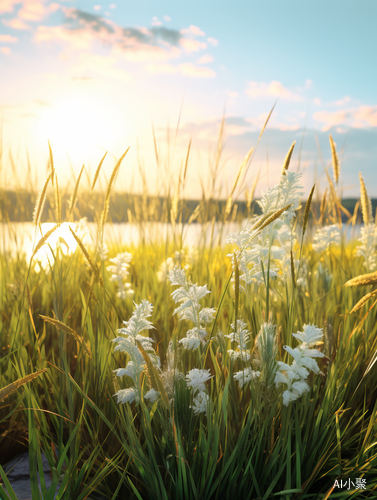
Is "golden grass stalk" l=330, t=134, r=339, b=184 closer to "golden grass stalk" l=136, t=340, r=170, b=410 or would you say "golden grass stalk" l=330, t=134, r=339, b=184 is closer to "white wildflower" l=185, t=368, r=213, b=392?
"white wildflower" l=185, t=368, r=213, b=392

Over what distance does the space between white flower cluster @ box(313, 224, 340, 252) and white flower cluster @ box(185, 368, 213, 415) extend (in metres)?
1.40

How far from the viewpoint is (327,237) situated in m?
2.16

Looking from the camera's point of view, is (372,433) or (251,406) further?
(372,433)

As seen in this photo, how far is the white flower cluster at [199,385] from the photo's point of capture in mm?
864

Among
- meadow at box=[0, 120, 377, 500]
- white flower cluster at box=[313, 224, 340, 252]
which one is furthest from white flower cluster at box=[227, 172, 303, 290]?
white flower cluster at box=[313, 224, 340, 252]

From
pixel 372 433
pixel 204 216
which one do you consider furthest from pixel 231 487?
pixel 204 216

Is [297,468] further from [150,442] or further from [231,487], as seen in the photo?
[150,442]

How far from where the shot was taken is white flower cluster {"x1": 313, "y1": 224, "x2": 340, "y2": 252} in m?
2.06

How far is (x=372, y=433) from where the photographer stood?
3.48 feet

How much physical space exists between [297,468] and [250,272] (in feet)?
1.65

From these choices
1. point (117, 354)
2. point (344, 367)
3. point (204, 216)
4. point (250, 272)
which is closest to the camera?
point (250, 272)

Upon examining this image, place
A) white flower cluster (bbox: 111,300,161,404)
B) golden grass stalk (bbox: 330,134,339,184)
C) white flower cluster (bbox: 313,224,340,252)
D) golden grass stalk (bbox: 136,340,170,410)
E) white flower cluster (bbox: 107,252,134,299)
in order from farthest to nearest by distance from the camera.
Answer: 1. white flower cluster (bbox: 313,224,340,252)
2. white flower cluster (bbox: 107,252,134,299)
3. golden grass stalk (bbox: 330,134,339,184)
4. white flower cluster (bbox: 111,300,161,404)
5. golden grass stalk (bbox: 136,340,170,410)

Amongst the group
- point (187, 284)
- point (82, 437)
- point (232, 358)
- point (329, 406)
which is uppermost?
point (187, 284)

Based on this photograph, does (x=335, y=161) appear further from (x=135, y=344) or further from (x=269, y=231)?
(x=135, y=344)
